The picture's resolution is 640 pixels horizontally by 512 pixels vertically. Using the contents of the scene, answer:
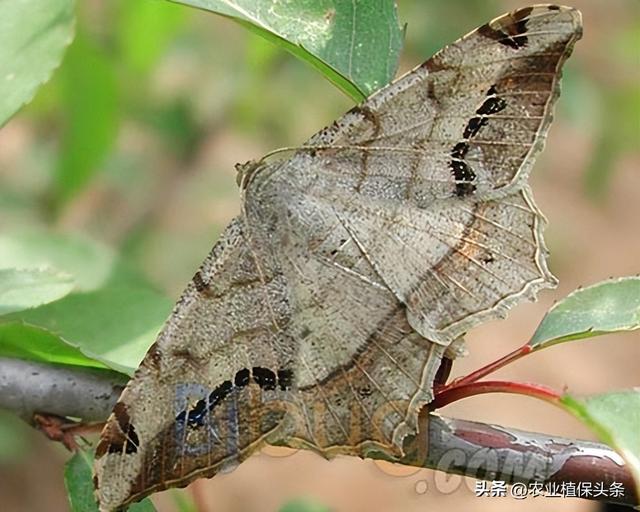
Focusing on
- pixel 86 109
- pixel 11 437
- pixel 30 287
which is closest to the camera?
pixel 30 287

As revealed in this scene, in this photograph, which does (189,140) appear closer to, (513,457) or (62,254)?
(62,254)

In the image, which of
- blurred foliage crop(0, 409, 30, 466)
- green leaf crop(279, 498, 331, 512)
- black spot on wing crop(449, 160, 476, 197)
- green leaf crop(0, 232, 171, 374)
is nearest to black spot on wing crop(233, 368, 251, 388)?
green leaf crop(0, 232, 171, 374)

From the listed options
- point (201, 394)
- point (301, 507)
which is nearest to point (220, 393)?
point (201, 394)

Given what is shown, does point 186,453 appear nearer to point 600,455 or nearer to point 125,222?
point 600,455

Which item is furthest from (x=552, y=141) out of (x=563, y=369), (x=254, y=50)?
(x=254, y=50)

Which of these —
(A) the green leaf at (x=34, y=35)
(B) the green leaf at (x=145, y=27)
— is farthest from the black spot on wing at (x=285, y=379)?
(B) the green leaf at (x=145, y=27)
